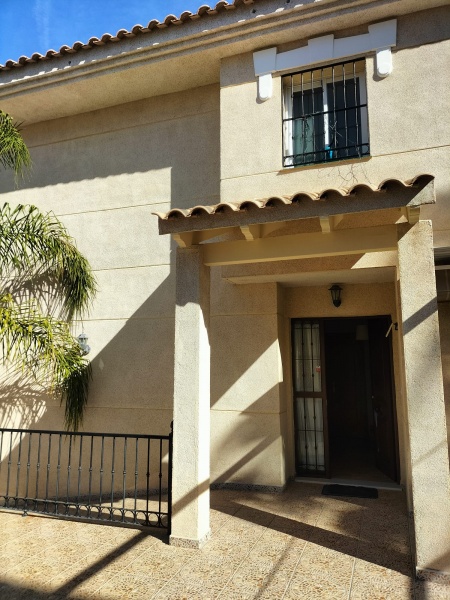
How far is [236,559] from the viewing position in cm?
456

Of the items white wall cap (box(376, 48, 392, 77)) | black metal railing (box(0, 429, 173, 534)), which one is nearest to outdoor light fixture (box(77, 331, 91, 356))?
black metal railing (box(0, 429, 173, 534))

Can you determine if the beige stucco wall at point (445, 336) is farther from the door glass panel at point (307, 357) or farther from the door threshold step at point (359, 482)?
the door glass panel at point (307, 357)

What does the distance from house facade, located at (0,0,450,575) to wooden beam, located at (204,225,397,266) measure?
22mm

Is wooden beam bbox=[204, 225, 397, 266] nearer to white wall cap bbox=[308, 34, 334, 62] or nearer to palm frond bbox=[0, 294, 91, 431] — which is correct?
palm frond bbox=[0, 294, 91, 431]

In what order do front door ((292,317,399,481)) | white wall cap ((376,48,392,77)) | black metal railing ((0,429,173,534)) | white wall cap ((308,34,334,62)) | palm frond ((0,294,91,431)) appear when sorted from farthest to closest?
front door ((292,317,399,481)) < black metal railing ((0,429,173,534)) < palm frond ((0,294,91,431)) < white wall cap ((308,34,334,62)) < white wall cap ((376,48,392,77))

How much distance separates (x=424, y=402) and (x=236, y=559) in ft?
8.48

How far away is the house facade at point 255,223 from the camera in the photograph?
470 cm

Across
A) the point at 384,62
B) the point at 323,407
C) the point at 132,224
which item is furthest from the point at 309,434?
the point at 384,62

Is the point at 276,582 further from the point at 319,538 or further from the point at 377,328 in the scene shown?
the point at 377,328

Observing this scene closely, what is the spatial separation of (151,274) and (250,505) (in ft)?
14.0

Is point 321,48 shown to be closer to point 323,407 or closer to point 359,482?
point 323,407

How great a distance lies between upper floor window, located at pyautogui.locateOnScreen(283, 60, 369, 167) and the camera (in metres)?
6.62

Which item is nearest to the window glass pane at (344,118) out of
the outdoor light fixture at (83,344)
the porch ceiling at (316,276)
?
the porch ceiling at (316,276)

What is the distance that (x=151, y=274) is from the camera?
793 centimetres
